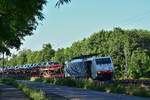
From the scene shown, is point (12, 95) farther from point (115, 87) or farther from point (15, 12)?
point (15, 12)

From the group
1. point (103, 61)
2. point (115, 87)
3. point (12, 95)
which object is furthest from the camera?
point (103, 61)

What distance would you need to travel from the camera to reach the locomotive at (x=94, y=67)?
63.8 m

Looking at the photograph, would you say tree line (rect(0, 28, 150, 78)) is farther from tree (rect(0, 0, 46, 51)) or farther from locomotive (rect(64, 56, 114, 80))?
tree (rect(0, 0, 46, 51))

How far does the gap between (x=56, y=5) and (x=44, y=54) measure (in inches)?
7112

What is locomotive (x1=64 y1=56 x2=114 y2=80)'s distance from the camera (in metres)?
63.8

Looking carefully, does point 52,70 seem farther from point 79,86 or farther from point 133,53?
point 79,86

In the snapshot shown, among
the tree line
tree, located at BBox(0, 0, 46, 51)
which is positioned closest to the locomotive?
the tree line

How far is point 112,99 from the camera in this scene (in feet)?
115

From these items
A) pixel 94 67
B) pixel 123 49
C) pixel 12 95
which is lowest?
pixel 12 95

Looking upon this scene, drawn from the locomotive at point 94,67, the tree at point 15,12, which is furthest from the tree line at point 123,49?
the tree at point 15,12

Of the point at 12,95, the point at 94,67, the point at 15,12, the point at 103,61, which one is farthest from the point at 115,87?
the point at 15,12

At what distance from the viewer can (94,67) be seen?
6450 centimetres

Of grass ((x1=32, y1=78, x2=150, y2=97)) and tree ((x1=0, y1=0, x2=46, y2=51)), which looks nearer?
tree ((x1=0, y1=0, x2=46, y2=51))

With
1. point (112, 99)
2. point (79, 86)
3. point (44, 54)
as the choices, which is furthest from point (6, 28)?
point (44, 54)
